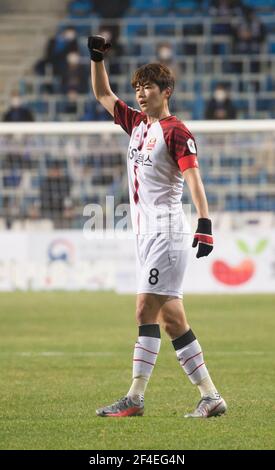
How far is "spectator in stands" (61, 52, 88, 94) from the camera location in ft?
90.7

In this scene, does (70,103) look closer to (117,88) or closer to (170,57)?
(117,88)

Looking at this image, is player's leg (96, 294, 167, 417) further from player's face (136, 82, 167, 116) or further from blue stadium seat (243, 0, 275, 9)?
blue stadium seat (243, 0, 275, 9)

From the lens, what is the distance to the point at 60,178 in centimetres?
2323

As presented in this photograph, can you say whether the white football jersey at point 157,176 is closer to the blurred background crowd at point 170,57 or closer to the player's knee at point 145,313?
the player's knee at point 145,313

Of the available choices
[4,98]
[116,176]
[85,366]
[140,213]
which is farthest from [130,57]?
[140,213]

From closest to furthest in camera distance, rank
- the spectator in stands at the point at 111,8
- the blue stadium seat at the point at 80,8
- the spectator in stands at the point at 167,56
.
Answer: the spectator in stands at the point at 167,56, the spectator in stands at the point at 111,8, the blue stadium seat at the point at 80,8

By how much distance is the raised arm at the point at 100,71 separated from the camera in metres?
8.12

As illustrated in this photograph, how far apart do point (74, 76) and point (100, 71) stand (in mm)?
19877

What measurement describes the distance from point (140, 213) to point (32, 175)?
1542 cm

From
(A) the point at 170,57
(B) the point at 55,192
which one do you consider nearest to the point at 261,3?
(A) the point at 170,57

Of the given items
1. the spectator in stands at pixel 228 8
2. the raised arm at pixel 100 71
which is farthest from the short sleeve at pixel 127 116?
the spectator in stands at pixel 228 8

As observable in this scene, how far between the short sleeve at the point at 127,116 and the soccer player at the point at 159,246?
0.76 ft

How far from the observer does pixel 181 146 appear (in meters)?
7.47

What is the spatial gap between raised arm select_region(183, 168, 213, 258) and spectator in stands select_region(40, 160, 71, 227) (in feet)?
51.0
